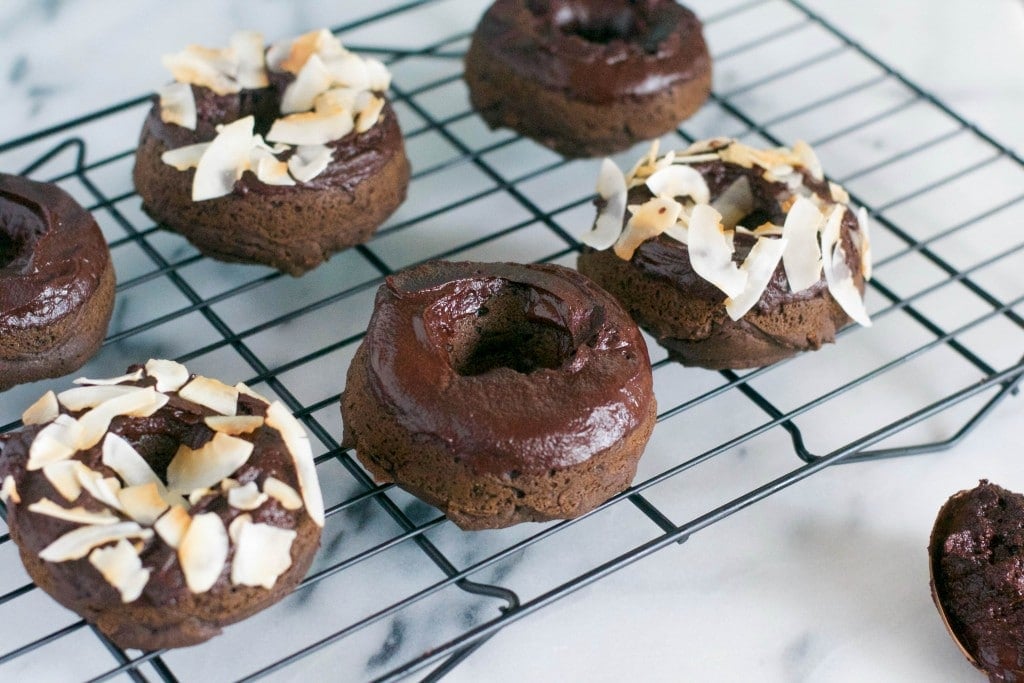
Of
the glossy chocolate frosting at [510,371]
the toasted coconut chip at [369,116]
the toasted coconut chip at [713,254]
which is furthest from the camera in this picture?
the toasted coconut chip at [369,116]

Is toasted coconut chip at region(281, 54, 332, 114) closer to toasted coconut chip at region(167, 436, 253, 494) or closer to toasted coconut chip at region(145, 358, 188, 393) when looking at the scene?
toasted coconut chip at region(145, 358, 188, 393)

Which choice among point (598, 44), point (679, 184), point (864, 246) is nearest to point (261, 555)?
point (679, 184)

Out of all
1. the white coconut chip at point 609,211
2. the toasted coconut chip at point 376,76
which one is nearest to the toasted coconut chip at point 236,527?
the white coconut chip at point 609,211

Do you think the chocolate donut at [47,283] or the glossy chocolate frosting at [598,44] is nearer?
the chocolate donut at [47,283]

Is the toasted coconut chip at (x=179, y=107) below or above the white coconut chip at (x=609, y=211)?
above

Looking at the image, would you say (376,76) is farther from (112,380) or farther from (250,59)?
(112,380)

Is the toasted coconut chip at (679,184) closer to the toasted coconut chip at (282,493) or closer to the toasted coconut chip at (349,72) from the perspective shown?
the toasted coconut chip at (349,72)

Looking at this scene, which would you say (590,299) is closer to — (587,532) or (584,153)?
(587,532)
